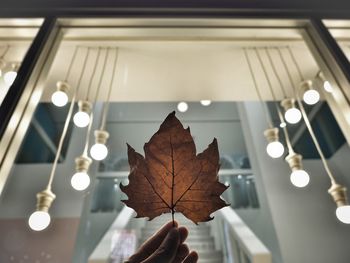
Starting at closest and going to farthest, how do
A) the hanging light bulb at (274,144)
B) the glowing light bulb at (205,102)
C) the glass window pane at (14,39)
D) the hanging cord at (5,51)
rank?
the glass window pane at (14,39)
the hanging cord at (5,51)
the hanging light bulb at (274,144)
the glowing light bulb at (205,102)

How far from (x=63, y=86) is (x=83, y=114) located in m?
0.18

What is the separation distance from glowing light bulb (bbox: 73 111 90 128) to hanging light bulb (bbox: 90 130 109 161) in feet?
0.27

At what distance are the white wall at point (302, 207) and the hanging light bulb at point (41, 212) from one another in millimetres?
1300

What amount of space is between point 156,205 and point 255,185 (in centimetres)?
210

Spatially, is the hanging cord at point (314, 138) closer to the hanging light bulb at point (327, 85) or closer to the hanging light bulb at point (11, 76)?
the hanging light bulb at point (327, 85)

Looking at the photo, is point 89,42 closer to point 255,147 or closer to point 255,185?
point 255,147

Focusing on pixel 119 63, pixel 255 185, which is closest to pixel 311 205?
pixel 255 185

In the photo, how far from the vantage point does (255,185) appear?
2.32m

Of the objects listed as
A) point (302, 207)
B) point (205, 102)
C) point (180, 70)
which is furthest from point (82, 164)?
point (302, 207)

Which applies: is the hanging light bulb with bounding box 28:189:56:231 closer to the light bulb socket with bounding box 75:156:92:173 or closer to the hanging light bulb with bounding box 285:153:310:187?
the light bulb socket with bounding box 75:156:92:173

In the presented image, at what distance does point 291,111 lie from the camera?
147cm

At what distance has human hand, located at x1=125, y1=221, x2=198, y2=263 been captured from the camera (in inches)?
13.4

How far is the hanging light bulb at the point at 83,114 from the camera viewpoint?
145 centimetres

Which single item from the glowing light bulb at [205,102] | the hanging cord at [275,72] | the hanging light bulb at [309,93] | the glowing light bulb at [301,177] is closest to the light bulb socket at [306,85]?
the hanging light bulb at [309,93]
